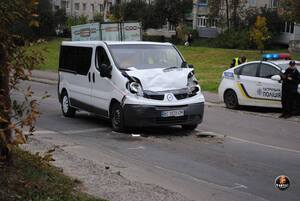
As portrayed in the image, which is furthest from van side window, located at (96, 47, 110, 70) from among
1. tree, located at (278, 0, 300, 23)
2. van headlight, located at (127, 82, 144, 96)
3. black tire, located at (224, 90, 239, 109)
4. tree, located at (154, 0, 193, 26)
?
tree, located at (154, 0, 193, 26)

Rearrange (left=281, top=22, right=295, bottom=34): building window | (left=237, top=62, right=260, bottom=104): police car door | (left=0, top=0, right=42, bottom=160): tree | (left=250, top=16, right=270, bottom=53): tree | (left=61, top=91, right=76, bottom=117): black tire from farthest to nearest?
1. (left=281, top=22, right=295, bottom=34): building window
2. (left=250, top=16, right=270, bottom=53): tree
3. (left=237, top=62, right=260, bottom=104): police car door
4. (left=61, top=91, right=76, bottom=117): black tire
5. (left=0, top=0, right=42, bottom=160): tree

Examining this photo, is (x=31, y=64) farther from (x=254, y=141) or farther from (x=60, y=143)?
(x=254, y=141)

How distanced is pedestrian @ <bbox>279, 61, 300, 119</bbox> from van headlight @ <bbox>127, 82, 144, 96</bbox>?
18.0ft

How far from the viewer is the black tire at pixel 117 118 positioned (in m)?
12.2

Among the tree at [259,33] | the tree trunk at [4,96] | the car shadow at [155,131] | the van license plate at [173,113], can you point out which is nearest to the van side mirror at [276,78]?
the car shadow at [155,131]

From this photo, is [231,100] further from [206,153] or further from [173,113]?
[206,153]

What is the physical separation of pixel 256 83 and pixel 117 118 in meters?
6.37

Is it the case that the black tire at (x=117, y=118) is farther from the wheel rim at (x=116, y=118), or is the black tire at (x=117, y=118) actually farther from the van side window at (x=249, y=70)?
the van side window at (x=249, y=70)

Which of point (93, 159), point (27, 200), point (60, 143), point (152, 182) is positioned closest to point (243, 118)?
point (60, 143)

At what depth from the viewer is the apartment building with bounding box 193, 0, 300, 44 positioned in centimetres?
6706

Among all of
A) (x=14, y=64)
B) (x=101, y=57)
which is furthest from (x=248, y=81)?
(x=14, y=64)

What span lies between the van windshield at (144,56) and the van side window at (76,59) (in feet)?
3.39

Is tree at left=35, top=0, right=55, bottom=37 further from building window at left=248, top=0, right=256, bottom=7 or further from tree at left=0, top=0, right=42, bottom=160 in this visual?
tree at left=0, top=0, right=42, bottom=160

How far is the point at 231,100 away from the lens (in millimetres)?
18453
